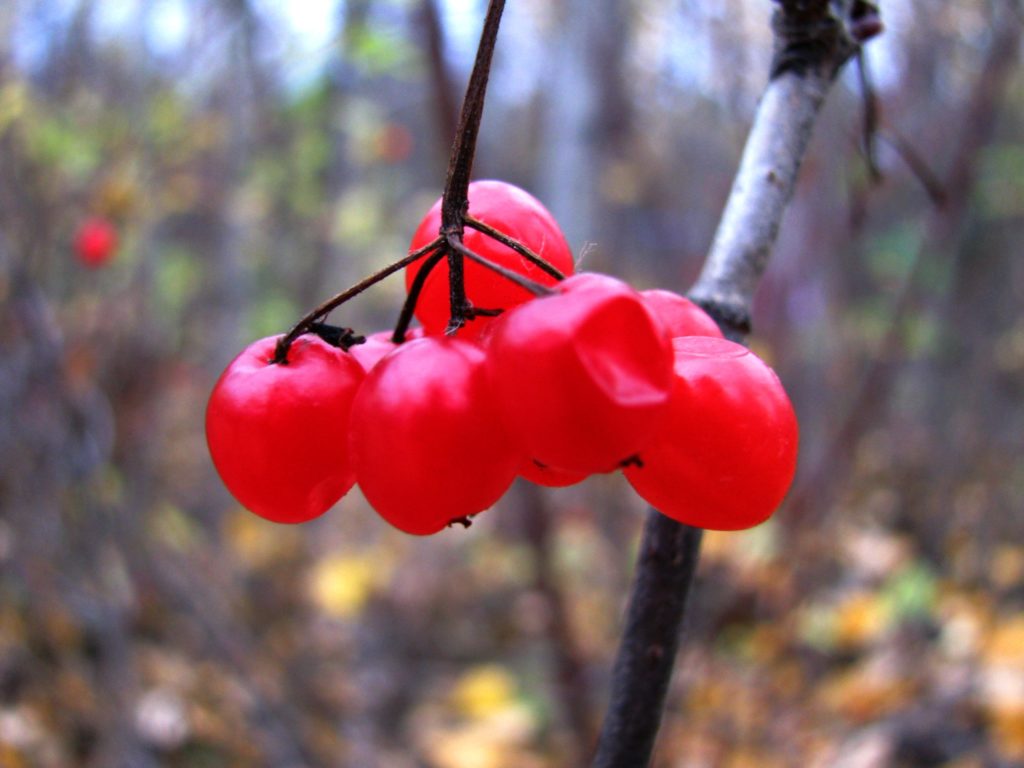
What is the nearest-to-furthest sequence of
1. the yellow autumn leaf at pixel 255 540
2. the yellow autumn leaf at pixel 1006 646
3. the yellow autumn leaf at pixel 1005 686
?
1. the yellow autumn leaf at pixel 1005 686
2. the yellow autumn leaf at pixel 1006 646
3. the yellow autumn leaf at pixel 255 540

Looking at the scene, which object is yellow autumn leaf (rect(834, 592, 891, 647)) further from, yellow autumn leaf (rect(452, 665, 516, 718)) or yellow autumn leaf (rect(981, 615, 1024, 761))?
yellow autumn leaf (rect(452, 665, 516, 718))

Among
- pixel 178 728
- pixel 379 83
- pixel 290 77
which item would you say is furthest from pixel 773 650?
pixel 379 83

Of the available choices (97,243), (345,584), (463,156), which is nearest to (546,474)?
(463,156)

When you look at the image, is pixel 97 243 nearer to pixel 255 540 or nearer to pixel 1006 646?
pixel 255 540

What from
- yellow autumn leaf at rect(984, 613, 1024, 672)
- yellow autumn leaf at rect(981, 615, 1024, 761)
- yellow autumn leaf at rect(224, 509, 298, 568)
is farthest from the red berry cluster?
yellow autumn leaf at rect(224, 509, 298, 568)

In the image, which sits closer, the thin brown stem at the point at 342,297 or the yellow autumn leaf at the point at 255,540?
the thin brown stem at the point at 342,297

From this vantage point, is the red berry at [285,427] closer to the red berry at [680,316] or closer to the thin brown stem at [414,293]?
the thin brown stem at [414,293]

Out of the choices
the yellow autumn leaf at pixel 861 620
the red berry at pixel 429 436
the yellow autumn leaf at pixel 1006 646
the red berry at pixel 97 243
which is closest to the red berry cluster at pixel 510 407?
the red berry at pixel 429 436
